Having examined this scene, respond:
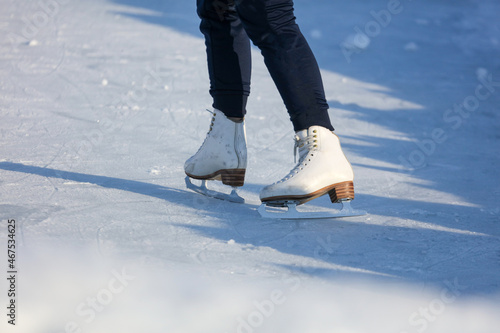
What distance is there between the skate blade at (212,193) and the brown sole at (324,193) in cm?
15

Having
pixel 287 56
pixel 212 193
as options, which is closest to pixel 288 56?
pixel 287 56

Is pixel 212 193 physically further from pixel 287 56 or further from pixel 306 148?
pixel 287 56

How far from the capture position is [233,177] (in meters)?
2.02

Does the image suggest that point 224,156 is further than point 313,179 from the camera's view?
Yes

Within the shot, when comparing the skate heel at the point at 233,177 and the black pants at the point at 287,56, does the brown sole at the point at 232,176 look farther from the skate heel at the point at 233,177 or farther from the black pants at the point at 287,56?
the black pants at the point at 287,56

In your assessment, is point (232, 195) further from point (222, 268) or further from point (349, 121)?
point (349, 121)

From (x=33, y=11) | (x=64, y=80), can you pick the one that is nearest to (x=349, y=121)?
(x=64, y=80)

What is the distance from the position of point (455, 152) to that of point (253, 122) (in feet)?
2.80

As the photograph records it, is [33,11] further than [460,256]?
Yes

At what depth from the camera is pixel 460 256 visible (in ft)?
5.36

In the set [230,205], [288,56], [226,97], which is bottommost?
[230,205]

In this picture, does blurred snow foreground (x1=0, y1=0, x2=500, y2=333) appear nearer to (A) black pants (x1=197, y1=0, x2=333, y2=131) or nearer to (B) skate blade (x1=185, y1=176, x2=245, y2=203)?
(B) skate blade (x1=185, y1=176, x2=245, y2=203)

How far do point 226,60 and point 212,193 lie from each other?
0.38 m

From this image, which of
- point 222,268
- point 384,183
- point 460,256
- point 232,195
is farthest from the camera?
point 384,183
